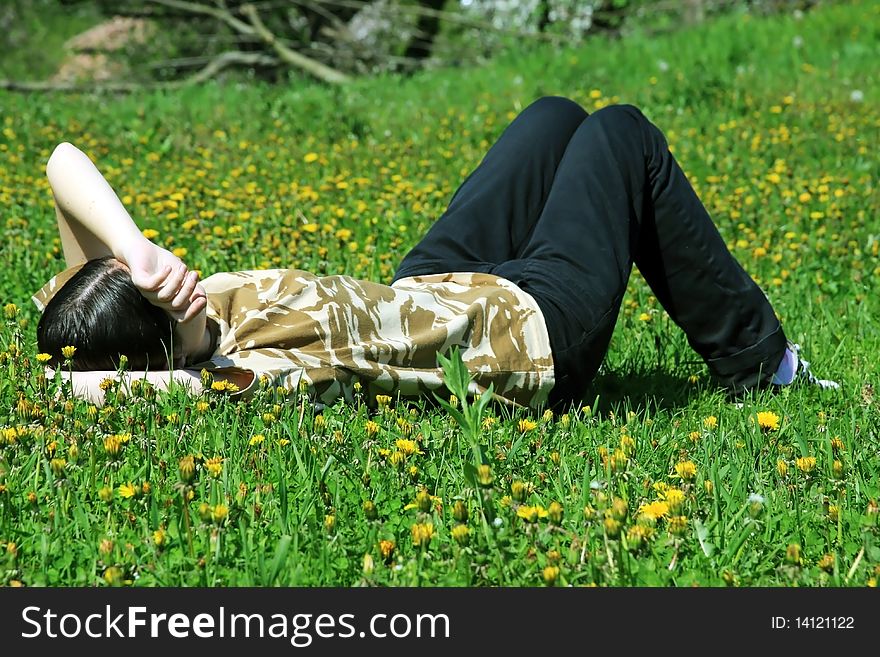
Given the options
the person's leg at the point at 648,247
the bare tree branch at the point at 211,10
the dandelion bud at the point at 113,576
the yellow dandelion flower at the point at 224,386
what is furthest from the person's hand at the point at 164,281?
the bare tree branch at the point at 211,10

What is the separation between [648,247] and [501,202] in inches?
19.3

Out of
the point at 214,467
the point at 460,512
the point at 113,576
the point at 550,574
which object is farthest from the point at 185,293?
the point at 550,574

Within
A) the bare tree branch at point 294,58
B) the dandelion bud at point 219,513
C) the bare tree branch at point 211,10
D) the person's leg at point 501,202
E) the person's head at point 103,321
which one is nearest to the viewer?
the dandelion bud at point 219,513

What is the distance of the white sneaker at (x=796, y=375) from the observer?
134 inches

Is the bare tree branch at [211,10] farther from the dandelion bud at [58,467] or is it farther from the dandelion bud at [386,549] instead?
the dandelion bud at [386,549]

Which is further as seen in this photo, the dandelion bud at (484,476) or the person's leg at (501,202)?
the person's leg at (501,202)

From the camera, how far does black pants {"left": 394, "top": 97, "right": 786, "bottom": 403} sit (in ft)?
10.3

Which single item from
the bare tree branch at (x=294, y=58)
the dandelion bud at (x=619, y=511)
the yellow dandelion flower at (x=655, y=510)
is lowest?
the bare tree branch at (x=294, y=58)

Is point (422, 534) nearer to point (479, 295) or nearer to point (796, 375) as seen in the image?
point (479, 295)

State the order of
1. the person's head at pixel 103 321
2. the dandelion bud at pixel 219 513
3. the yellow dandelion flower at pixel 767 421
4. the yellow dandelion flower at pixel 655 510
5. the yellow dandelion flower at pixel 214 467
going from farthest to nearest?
1. the yellow dandelion flower at pixel 767 421
2. the person's head at pixel 103 321
3. the yellow dandelion flower at pixel 214 467
4. the yellow dandelion flower at pixel 655 510
5. the dandelion bud at pixel 219 513

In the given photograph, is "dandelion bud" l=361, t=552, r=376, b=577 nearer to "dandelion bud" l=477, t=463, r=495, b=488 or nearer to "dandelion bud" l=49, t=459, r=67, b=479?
"dandelion bud" l=477, t=463, r=495, b=488

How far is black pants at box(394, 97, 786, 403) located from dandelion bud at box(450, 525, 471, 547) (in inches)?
41.8
